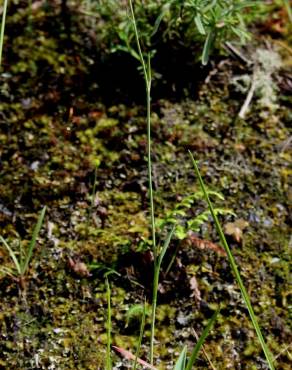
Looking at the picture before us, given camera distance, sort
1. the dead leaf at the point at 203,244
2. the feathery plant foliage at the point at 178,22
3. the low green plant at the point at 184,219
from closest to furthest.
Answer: the low green plant at the point at 184,219, the dead leaf at the point at 203,244, the feathery plant foliage at the point at 178,22

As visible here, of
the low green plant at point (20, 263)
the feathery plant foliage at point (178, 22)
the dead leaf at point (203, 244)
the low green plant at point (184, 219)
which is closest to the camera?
the low green plant at point (20, 263)

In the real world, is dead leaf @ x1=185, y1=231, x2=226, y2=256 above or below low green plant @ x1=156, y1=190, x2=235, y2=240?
below

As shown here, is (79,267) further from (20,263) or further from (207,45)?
(207,45)

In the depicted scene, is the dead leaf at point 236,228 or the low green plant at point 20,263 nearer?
the low green plant at point 20,263

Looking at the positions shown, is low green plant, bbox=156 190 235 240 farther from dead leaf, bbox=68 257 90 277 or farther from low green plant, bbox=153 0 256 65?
low green plant, bbox=153 0 256 65

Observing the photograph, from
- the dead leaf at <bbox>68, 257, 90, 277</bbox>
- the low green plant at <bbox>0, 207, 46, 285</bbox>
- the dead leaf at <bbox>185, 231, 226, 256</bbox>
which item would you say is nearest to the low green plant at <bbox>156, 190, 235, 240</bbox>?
the dead leaf at <bbox>185, 231, 226, 256</bbox>

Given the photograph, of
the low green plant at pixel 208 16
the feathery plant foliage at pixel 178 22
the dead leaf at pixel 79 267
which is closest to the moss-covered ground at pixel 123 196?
the dead leaf at pixel 79 267

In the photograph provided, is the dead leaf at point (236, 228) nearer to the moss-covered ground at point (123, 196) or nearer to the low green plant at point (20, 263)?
the moss-covered ground at point (123, 196)

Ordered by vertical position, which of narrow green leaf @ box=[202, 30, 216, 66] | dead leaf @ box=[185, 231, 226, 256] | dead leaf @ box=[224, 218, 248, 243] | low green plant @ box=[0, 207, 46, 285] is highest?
narrow green leaf @ box=[202, 30, 216, 66]

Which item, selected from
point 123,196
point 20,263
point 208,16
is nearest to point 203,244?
point 123,196

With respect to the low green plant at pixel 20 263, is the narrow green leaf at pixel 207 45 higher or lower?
higher
